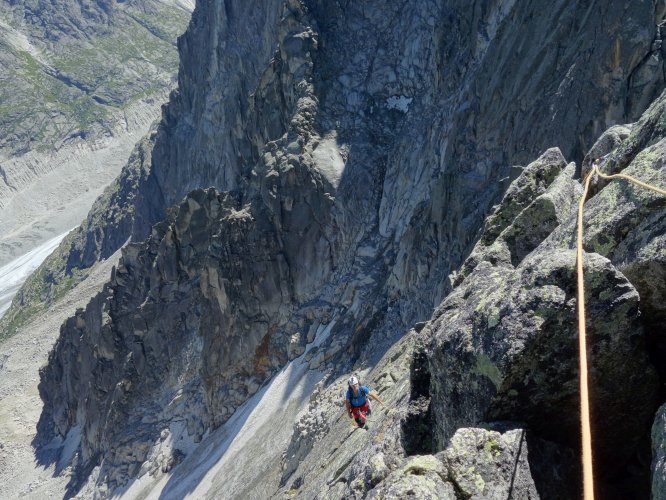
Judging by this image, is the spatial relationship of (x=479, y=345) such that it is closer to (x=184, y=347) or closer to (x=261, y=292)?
(x=261, y=292)

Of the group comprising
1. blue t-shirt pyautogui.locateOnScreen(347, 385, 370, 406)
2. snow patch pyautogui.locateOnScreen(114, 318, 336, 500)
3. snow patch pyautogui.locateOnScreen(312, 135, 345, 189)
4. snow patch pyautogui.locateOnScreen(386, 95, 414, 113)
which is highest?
A: snow patch pyautogui.locateOnScreen(386, 95, 414, 113)

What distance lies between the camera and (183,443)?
206 feet

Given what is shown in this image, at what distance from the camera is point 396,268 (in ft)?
154

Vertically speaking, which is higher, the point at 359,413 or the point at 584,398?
the point at 584,398

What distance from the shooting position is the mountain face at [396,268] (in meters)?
8.15

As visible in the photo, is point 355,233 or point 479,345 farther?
point 355,233

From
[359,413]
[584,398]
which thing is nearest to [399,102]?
[359,413]

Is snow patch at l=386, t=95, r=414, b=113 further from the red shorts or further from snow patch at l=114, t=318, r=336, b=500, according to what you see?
the red shorts

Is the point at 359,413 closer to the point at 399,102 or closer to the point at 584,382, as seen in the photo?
the point at 584,382

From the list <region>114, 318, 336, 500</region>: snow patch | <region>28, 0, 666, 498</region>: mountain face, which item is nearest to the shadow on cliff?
<region>114, 318, 336, 500</region>: snow patch

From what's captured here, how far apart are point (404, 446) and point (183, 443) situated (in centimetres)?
5731

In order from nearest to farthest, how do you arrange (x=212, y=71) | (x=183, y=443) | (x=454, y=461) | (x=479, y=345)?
(x=454, y=461), (x=479, y=345), (x=183, y=443), (x=212, y=71)

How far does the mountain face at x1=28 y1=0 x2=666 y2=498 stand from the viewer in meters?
8.15

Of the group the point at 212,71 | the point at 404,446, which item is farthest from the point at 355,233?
the point at 212,71
